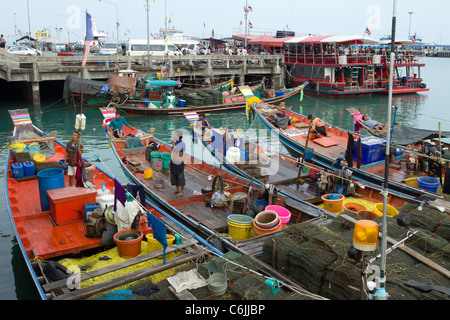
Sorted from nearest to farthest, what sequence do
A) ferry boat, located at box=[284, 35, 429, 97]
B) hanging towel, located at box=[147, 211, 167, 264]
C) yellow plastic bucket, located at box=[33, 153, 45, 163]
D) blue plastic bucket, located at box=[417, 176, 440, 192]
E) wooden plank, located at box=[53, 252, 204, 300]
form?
wooden plank, located at box=[53, 252, 204, 300] < hanging towel, located at box=[147, 211, 167, 264] < blue plastic bucket, located at box=[417, 176, 440, 192] < yellow plastic bucket, located at box=[33, 153, 45, 163] < ferry boat, located at box=[284, 35, 429, 97]

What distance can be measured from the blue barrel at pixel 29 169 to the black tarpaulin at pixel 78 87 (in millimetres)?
16441

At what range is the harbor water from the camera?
914cm

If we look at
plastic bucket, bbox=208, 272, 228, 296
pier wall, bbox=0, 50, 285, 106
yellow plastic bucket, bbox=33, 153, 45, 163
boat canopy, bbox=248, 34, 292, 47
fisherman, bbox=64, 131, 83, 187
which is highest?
boat canopy, bbox=248, 34, 292, 47

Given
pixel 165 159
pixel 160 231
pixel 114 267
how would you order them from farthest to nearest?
1. pixel 165 159
2. pixel 114 267
3. pixel 160 231

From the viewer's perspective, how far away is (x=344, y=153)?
14250mm

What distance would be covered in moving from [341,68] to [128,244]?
111 feet

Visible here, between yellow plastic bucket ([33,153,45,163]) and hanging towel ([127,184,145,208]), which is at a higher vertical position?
yellow plastic bucket ([33,153,45,163])

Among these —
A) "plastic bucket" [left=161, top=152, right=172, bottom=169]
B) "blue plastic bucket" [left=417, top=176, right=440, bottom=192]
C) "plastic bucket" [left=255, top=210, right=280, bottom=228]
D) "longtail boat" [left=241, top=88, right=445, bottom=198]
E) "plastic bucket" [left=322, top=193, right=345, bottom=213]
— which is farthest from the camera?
"plastic bucket" [left=161, top=152, right=172, bottom=169]

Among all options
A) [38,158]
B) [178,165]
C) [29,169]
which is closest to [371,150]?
[178,165]

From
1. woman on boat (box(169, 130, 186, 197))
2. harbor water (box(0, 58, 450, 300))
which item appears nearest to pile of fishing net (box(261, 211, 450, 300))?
woman on boat (box(169, 130, 186, 197))

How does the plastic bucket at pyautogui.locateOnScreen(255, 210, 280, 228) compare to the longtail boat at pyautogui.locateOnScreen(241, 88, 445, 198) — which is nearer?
the plastic bucket at pyautogui.locateOnScreen(255, 210, 280, 228)

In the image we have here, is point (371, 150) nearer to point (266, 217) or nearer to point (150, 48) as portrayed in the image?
point (266, 217)

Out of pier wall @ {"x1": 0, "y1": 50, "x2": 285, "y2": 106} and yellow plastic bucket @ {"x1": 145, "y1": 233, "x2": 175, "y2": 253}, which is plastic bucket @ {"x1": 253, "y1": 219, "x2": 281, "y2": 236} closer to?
yellow plastic bucket @ {"x1": 145, "y1": 233, "x2": 175, "y2": 253}

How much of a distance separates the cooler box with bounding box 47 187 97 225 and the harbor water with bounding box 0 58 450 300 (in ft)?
5.47
